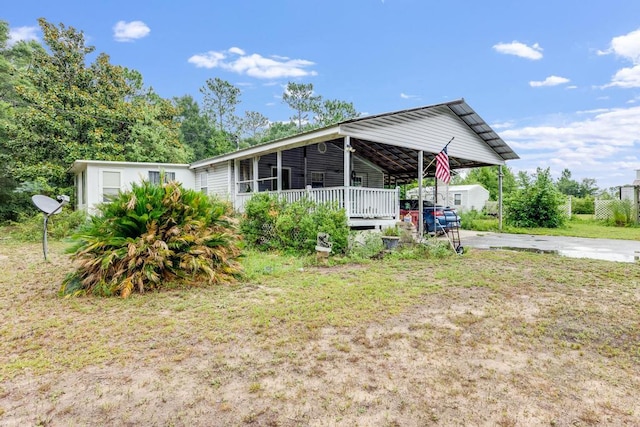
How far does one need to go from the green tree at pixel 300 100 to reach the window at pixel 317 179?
22.1 metres

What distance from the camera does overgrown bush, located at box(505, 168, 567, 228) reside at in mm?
16188

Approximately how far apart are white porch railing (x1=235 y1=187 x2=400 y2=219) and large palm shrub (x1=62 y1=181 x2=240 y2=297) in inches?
143

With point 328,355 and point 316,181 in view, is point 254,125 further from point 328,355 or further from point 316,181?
point 328,355

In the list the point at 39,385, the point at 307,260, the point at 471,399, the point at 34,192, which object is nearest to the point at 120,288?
the point at 39,385

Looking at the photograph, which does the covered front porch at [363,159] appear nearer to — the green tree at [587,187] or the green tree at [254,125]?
the green tree at [254,125]

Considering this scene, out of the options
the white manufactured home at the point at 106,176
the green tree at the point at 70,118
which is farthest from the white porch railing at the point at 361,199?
the green tree at the point at 70,118

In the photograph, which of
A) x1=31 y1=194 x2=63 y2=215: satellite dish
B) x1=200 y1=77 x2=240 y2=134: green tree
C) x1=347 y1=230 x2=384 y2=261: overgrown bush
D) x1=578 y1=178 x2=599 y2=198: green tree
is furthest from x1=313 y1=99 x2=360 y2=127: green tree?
x1=578 y1=178 x2=599 y2=198: green tree

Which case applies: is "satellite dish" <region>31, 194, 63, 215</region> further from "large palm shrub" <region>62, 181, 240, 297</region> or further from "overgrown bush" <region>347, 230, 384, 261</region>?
"overgrown bush" <region>347, 230, 384, 261</region>

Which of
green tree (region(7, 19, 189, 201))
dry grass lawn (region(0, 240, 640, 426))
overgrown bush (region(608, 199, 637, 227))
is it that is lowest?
dry grass lawn (region(0, 240, 640, 426))

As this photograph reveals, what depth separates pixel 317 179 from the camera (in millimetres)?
15203

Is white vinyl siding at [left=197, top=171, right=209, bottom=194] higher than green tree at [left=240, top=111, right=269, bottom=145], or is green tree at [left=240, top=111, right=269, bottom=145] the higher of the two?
green tree at [left=240, top=111, right=269, bottom=145]

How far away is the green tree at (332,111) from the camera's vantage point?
33.9 meters

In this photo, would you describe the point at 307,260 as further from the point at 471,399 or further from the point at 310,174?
the point at 310,174

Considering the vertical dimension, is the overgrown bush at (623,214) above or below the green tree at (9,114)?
below
